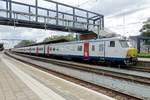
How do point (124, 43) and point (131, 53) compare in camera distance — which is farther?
point (124, 43)

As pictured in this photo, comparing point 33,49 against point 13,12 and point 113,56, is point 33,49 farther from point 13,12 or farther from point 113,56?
point 113,56

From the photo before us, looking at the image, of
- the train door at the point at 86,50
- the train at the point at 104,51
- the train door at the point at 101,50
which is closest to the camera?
the train at the point at 104,51

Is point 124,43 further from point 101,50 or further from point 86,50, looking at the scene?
point 86,50

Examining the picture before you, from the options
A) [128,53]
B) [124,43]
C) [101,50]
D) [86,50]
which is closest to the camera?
[128,53]

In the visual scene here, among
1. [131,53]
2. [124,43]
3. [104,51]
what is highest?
[124,43]

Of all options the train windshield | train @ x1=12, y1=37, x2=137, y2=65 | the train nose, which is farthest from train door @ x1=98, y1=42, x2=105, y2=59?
the train nose

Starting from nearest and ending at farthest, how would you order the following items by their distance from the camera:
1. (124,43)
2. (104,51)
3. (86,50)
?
(124,43)
(104,51)
(86,50)

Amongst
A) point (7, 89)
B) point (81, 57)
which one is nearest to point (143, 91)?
point (7, 89)

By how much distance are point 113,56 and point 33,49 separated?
3962 centimetres

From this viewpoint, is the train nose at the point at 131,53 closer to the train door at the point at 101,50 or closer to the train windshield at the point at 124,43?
the train windshield at the point at 124,43

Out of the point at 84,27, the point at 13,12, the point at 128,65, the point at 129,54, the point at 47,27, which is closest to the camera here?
the point at 129,54

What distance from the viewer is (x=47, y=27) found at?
153ft

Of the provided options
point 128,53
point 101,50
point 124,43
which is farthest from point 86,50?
point 128,53

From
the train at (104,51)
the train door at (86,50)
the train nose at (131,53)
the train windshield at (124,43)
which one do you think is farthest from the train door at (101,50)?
the train nose at (131,53)
